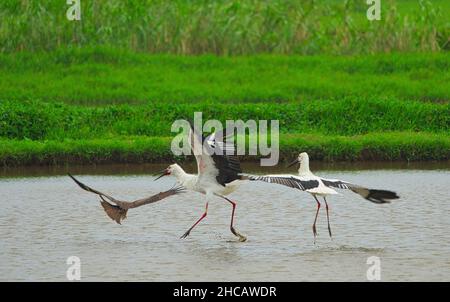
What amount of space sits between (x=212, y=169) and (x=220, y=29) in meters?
10.0

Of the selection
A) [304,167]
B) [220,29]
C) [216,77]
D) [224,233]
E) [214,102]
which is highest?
[220,29]

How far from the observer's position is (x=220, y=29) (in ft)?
69.2

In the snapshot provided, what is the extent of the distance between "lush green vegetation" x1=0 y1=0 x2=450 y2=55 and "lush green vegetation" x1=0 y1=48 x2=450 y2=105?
1.77 ft

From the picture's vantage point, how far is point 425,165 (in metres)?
16.0

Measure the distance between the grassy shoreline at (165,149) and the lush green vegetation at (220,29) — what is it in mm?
4748

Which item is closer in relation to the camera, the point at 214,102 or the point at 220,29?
the point at 214,102

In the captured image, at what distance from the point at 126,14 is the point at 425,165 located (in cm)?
664

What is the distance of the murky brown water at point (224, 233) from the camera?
33.6ft
